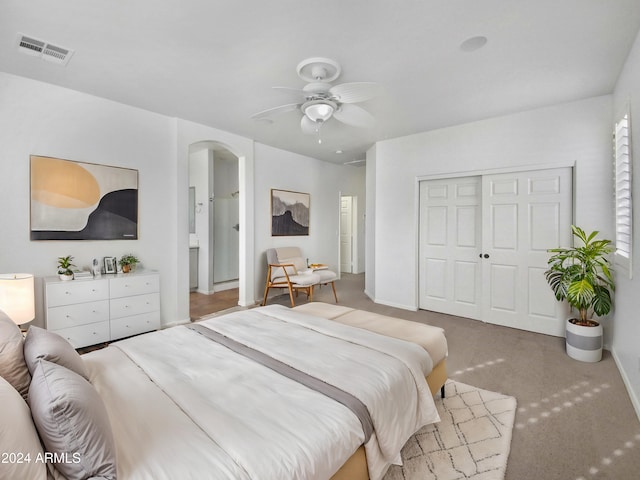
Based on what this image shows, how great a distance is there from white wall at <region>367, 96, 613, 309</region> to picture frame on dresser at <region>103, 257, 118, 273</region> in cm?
369

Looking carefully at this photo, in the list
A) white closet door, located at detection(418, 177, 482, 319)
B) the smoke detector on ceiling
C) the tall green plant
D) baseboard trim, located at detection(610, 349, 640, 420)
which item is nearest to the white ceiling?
the smoke detector on ceiling

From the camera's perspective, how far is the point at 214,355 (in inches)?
69.2

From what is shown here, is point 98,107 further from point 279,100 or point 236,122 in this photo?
point 279,100

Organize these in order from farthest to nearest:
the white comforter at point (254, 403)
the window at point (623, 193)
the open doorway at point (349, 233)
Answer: the open doorway at point (349, 233), the window at point (623, 193), the white comforter at point (254, 403)

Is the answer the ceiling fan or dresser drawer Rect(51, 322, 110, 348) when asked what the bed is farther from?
the ceiling fan

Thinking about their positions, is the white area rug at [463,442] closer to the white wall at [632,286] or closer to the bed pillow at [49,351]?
the white wall at [632,286]

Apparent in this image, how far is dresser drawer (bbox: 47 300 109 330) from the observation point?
9.68 feet

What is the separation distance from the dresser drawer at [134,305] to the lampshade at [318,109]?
2667 millimetres

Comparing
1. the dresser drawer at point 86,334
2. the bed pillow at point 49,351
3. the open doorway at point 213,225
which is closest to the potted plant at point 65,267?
the dresser drawer at point 86,334

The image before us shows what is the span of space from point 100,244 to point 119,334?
3.36 ft

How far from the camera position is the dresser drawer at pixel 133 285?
3.32m

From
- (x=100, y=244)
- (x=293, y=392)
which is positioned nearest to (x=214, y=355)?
(x=293, y=392)

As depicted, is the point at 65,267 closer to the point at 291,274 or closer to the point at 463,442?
the point at 291,274

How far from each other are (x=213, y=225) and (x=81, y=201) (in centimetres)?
300
